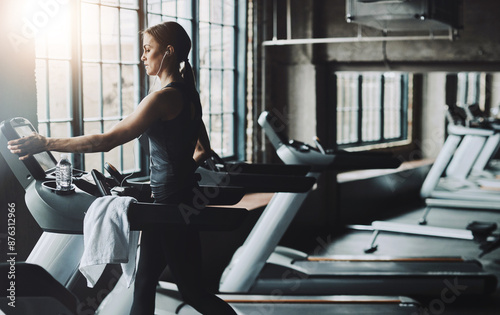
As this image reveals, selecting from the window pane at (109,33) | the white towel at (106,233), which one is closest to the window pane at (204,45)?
the window pane at (109,33)

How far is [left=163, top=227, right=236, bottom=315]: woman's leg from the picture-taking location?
2602mm

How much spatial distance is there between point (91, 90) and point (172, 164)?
2509 mm

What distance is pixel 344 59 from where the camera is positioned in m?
6.86

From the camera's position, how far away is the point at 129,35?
17.1ft

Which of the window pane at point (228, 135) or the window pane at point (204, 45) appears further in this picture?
the window pane at point (228, 135)

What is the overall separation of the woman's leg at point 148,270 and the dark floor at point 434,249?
229 cm

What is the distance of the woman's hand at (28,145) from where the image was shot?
2.35 metres

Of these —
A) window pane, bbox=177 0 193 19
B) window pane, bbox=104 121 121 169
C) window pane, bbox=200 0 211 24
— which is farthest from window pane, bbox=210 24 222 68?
window pane, bbox=104 121 121 169

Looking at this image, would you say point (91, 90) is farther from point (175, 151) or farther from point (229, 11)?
point (175, 151)

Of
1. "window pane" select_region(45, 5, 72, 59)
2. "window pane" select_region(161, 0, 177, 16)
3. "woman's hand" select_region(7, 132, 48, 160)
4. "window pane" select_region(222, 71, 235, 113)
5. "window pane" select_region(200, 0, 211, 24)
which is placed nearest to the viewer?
"woman's hand" select_region(7, 132, 48, 160)

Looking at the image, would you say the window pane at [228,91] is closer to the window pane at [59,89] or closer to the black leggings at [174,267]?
the window pane at [59,89]

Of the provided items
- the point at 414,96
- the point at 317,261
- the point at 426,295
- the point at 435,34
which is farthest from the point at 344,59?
the point at 414,96

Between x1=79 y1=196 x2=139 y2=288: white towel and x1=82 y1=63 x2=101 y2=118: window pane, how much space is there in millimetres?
2541

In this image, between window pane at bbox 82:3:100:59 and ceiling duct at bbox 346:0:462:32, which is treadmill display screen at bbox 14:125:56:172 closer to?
window pane at bbox 82:3:100:59
